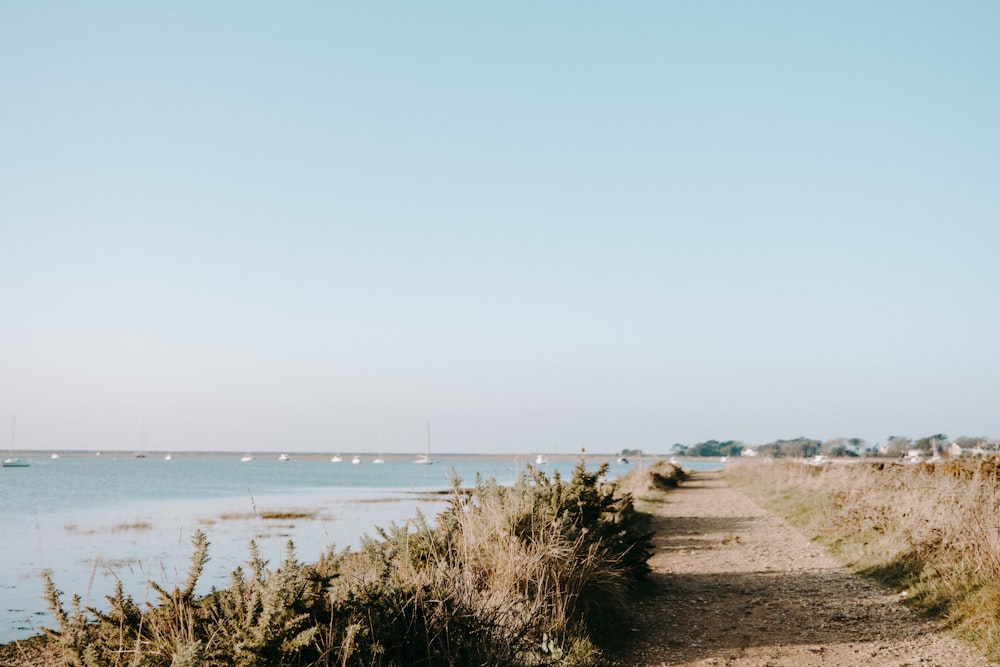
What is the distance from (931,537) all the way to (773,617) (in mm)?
2985

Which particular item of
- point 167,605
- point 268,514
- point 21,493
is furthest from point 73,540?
point 21,493

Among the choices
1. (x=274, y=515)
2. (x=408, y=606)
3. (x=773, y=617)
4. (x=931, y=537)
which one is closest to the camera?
(x=408, y=606)

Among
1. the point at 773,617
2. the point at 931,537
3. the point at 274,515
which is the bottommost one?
the point at 274,515

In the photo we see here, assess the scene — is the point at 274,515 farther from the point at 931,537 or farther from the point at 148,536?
the point at 931,537

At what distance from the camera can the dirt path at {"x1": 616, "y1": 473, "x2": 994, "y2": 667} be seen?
717 centimetres

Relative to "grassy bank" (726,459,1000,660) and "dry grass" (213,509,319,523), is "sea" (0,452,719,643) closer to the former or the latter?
"dry grass" (213,509,319,523)

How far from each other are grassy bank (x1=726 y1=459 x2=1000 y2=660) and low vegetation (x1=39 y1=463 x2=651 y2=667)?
3.36 metres

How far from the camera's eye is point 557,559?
8.10 meters

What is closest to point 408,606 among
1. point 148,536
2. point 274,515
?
point 148,536

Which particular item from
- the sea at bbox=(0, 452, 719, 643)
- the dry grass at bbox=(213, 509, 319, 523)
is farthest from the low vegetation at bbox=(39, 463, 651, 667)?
the dry grass at bbox=(213, 509, 319, 523)

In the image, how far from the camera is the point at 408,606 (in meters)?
5.37

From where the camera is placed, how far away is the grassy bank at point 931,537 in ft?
26.2

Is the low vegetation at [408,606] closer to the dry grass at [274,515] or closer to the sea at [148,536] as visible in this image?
the sea at [148,536]

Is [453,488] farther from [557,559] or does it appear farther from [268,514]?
[268,514]
